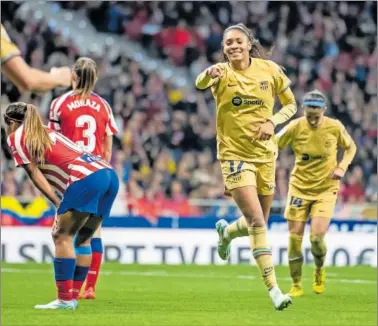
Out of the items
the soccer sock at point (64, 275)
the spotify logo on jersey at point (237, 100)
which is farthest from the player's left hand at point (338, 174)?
the soccer sock at point (64, 275)

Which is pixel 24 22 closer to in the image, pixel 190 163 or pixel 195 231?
pixel 190 163

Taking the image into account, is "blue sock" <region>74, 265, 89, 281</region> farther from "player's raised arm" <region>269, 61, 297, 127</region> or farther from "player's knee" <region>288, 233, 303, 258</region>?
"player's knee" <region>288, 233, 303, 258</region>

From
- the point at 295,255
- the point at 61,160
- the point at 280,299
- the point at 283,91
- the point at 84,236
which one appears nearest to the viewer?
the point at 280,299

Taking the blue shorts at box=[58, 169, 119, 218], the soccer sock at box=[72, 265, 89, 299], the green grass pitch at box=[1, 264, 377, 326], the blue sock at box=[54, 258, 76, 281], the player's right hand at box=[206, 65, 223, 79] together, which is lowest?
the green grass pitch at box=[1, 264, 377, 326]

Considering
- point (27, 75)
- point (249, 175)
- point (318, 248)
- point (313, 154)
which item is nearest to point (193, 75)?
point (313, 154)

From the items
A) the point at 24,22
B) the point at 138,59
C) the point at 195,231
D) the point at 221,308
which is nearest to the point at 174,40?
the point at 138,59

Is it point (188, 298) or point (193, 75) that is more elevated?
point (193, 75)

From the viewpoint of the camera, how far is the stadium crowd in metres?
23.9

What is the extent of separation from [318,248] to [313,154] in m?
1.12

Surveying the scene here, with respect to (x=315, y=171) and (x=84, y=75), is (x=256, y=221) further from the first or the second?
(x=315, y=171)

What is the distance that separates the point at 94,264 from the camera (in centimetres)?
1191

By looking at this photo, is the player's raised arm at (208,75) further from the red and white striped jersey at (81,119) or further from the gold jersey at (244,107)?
the red and white striped jersey at (81,119)

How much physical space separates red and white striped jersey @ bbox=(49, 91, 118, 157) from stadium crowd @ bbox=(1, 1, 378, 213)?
33.0 ft

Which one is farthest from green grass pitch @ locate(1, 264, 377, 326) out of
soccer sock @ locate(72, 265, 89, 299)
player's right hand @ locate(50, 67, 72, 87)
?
player's right hand @ locate(50, 67, 72, 87)
